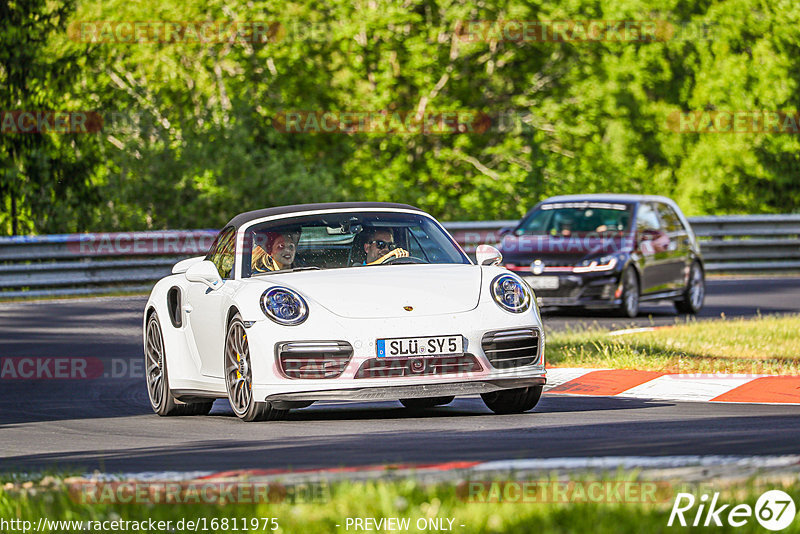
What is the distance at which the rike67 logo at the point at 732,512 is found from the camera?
4820 mm

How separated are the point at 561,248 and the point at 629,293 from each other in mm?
984

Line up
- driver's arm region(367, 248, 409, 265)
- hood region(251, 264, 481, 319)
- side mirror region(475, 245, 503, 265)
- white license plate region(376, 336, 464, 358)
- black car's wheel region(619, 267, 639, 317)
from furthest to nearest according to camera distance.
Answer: black car's wheel region(619, 267, 639, 317) → driver's arm region(367, 248, 409, 265) → side mirror region(475, 245, 503, 265) → hood region(251, 264, 481, 319) → white license plate region(376, 336, 464, 358)

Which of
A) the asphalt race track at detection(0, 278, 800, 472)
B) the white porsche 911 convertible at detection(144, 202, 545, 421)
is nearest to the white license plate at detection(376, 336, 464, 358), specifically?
the white porsche 911 convertible at detection(144, 202, 545, 421)

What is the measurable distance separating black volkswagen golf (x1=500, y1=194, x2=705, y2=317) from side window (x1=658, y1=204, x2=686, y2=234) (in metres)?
0.02

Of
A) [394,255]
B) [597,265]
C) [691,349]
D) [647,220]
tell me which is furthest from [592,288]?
[394,255]

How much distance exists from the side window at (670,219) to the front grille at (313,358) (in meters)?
11.6

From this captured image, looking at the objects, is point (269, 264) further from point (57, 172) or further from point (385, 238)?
point (57, 172)

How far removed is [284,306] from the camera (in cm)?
888

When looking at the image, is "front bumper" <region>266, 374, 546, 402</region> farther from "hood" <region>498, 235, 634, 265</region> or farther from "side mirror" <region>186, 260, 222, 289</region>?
"hood" <region>498, 235, 634, 265</region>

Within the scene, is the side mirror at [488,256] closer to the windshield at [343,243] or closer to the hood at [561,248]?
the windshield at [343,243]

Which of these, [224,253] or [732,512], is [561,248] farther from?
[732,512]

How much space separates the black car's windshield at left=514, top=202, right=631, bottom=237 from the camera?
1895 centimetres

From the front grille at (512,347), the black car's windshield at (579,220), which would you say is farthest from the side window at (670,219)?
the front grille at (512,347)

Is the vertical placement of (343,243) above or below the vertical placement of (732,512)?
above
